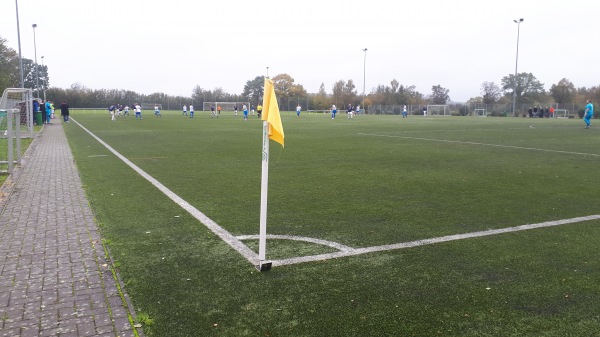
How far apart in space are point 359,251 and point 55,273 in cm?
289

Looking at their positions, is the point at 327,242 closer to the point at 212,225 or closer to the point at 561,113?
the point at 212,225

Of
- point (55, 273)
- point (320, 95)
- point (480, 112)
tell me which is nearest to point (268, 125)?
point (55, 273)

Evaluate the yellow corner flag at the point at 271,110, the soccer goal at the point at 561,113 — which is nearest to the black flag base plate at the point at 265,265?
the yellow corner flag at the point at 271,110

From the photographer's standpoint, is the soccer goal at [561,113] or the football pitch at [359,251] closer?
the football pitch at [359,251]

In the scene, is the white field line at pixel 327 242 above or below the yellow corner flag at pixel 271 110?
below

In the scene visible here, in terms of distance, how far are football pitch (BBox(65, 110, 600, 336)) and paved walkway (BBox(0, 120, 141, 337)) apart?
19 cm

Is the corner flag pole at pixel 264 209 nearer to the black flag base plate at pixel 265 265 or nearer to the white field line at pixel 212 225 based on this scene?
the black flag base plate at pixel 265 265

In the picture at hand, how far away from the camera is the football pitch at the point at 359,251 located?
138 inches

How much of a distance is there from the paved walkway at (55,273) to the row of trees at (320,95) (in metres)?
75.0

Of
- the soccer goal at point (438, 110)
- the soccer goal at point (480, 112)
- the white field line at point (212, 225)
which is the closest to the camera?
the white field line at point (212, 225)

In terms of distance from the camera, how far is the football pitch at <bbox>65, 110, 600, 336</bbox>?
11.5 feet

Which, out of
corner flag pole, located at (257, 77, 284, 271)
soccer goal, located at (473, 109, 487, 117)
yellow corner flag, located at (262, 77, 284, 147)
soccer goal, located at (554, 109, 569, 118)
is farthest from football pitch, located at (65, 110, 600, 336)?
soccer goal, located at (473, 109, 487, 117)

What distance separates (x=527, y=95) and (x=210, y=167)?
10284cm

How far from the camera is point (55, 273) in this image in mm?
4395
